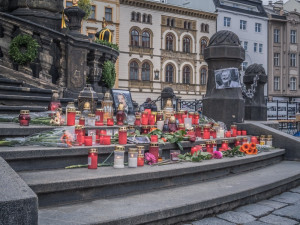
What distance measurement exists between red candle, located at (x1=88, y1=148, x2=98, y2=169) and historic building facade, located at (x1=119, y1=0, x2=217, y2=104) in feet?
115

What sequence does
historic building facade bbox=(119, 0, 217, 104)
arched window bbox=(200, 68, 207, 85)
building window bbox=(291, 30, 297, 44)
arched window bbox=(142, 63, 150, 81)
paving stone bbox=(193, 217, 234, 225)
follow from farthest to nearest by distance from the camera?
building window bbox=(291, 30, 297, 44), arched window bbox=(200, 68, 207, 85), arched window bbox=(142, 63, 150, 81), historic building facade bbox=(119, 0, 217, 104), paving stone bbox=(193, 217, 234, 225)

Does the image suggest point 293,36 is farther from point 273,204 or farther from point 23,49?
point 273,204

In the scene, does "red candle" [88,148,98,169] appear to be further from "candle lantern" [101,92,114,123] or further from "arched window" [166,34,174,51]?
"arched window" [166,34,174,51]

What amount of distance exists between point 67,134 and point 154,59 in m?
37.7

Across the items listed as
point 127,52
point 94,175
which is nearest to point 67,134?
point 94,175

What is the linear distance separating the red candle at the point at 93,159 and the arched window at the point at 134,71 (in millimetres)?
36012

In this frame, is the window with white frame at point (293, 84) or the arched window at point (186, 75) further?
the window with white frame at point (293, 84)

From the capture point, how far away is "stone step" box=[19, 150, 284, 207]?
3.63 metres

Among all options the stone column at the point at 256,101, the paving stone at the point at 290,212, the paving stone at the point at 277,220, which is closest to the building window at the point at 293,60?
the stone column at the point at 256,101

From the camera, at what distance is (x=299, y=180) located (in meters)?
6.16

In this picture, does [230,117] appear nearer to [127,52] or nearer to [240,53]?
[240,53]

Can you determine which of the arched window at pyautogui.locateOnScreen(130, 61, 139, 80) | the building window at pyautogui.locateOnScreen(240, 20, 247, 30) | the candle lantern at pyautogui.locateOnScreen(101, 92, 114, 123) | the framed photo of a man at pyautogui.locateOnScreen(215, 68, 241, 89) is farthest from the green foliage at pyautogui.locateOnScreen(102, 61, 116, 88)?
the building window at pyautogui.locateOnScreen(240, 20, 247, 30)

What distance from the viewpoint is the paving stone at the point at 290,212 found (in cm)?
436

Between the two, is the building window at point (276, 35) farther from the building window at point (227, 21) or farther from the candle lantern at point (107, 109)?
the candle lantern at point (107, 109)
